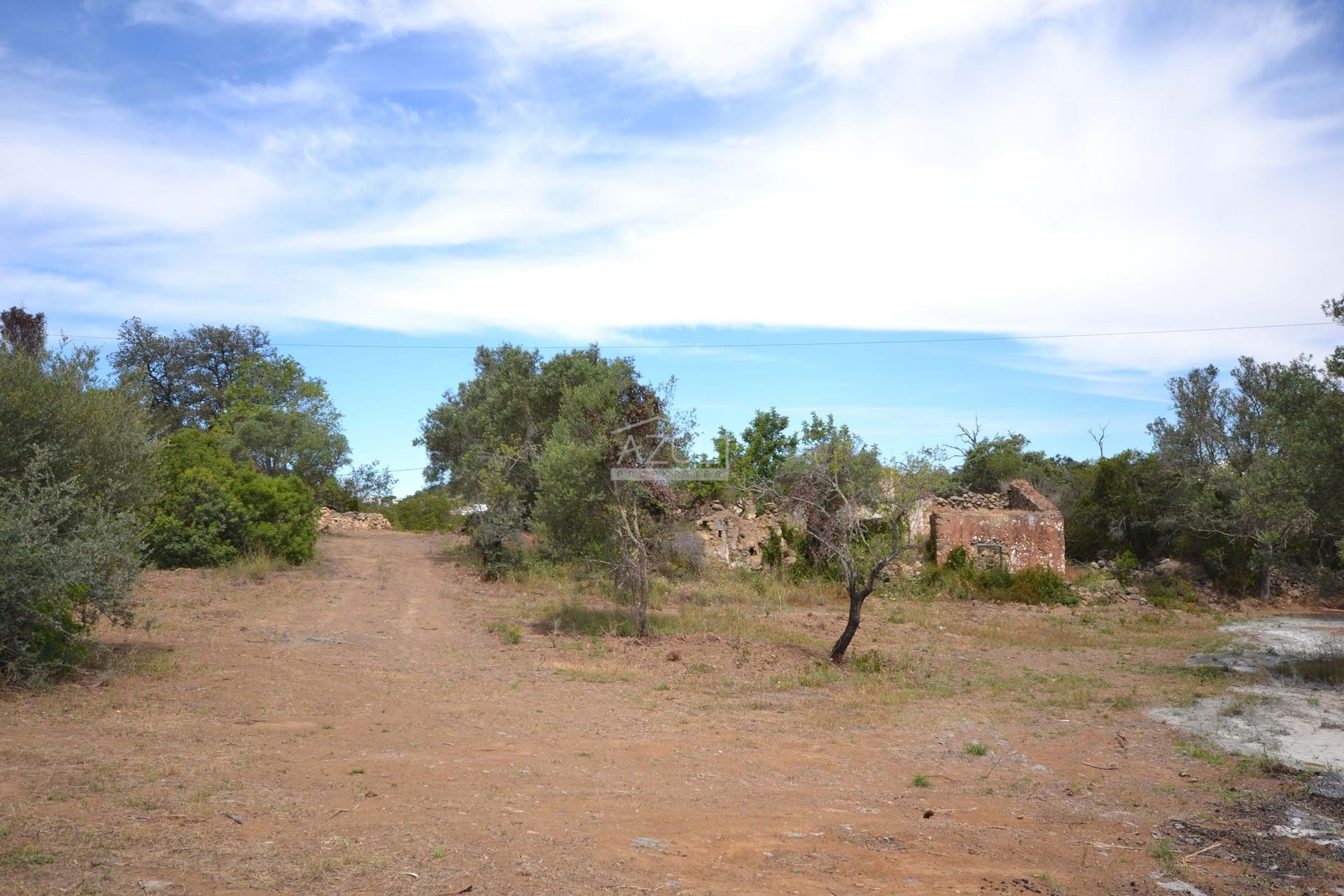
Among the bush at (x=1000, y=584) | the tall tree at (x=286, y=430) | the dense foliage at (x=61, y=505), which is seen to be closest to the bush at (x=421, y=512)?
the tall tree at (x=286, y=430)

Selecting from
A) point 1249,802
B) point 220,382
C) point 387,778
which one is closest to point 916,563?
point 1249,802

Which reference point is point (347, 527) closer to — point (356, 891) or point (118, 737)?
point (118, 737)

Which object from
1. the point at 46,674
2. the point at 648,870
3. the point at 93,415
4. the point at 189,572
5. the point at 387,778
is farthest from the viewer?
the point at 189,572

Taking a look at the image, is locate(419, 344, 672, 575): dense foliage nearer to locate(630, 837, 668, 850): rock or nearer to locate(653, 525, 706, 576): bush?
locate(653, 525, 706, 576): bush

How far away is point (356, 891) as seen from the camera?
4.98 metres

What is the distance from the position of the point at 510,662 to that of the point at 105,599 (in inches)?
221

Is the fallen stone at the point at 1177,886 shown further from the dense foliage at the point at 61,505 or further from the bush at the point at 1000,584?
the bush at the point at 1000,584

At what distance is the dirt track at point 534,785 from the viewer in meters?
5.48

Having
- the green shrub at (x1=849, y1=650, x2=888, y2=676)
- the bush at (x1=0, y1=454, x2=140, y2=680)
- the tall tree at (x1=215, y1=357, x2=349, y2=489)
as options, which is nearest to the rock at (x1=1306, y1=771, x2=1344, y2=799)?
the green shrub at (x1=849, y1=650, x2=888, y2=676)

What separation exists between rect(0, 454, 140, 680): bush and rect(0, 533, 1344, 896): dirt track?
603 mm

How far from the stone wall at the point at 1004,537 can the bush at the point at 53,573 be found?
20.7 meters

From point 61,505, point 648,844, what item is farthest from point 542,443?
point 648,844

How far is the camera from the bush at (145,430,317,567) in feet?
65.9

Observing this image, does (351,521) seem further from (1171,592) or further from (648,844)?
(648,844)
